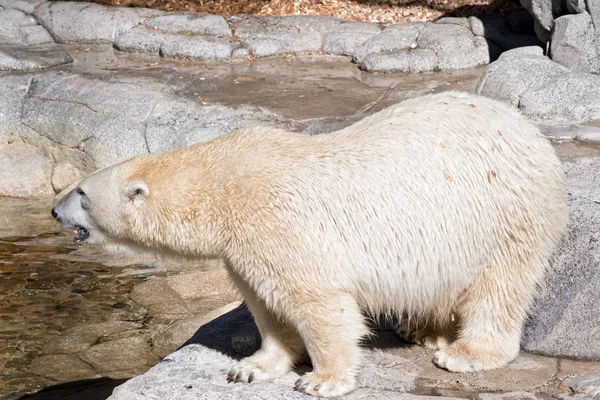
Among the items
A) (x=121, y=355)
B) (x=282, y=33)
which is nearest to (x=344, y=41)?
(x=282, y=33)

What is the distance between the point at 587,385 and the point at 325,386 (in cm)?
116

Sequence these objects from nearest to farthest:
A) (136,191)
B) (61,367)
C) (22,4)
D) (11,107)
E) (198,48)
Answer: (136,191) < (61,367) < (11,107) < (198,48) < (22,4)

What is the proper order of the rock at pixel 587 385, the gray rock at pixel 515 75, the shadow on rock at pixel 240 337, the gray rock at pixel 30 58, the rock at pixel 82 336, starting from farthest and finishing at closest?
the gray rock at pixel 30 58 < the gray rock at pixel 515 75 < the rock at pixel 82 336 < the shadow on rock at pixel 240 337 < the rock at pixel 587 385

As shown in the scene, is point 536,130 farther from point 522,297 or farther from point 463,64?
point 463,64

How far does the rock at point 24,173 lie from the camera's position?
29.9ft

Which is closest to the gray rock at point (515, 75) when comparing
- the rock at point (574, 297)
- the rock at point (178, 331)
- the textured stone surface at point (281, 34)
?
the textured stone surface at point (281, 34)

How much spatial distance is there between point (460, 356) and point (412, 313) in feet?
1.04

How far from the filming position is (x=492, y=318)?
387 centimetres

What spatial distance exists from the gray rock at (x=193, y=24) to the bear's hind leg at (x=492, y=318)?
8.48m

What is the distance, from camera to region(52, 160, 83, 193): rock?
914 centimetres

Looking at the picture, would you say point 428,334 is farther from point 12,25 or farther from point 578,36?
point 12,25

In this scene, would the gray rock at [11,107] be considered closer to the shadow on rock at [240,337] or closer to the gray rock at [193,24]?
the gray rock at [193,24]

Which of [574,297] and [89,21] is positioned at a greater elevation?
[89,21]

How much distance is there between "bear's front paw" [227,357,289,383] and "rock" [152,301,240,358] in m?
1.79
